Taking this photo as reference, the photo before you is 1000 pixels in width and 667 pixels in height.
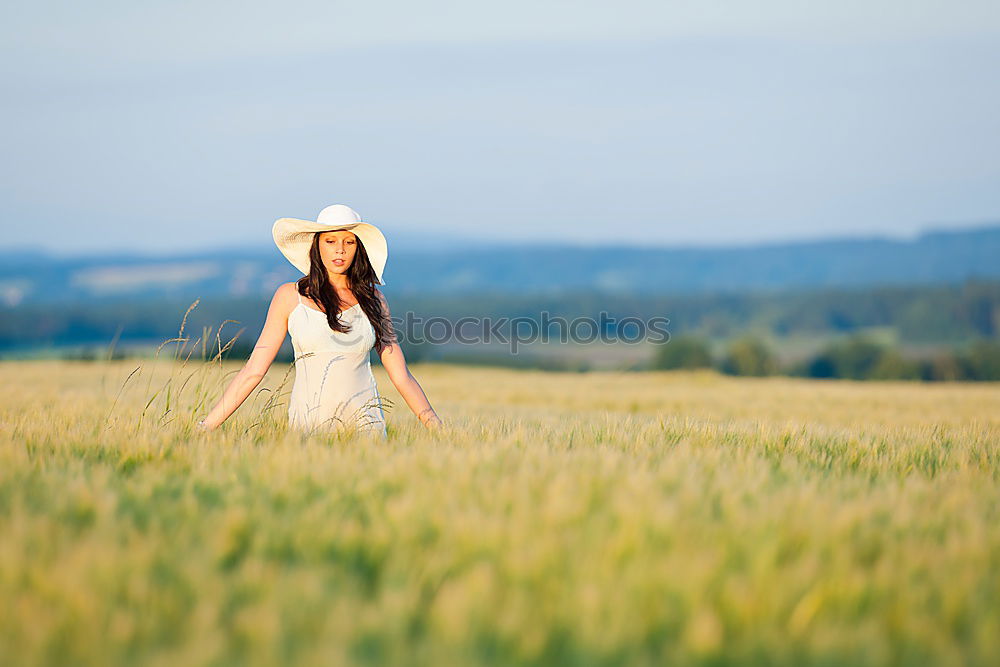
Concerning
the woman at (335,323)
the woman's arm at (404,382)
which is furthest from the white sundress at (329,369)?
the woman's arm at (404,382)

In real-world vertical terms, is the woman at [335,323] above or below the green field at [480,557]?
above

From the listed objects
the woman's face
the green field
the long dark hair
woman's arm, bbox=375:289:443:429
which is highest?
the woman's face

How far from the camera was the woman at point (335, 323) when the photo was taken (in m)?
5.38

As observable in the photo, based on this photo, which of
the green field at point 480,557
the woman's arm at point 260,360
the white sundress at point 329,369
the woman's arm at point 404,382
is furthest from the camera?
the white sundress at point 329,369

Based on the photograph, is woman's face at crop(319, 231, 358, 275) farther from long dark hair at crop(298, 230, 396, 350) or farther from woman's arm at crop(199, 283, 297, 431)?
woman's arm at crop(199, 283, 297, 431)

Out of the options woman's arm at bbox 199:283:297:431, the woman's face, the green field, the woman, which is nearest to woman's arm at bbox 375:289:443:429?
the woman

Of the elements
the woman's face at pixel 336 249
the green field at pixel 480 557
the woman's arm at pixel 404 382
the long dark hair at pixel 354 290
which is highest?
the woman's face at pixel 336 249

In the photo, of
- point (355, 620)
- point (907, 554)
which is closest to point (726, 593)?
point (907, 554)

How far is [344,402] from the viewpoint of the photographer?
5574mm

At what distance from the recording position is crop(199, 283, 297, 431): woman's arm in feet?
16.4

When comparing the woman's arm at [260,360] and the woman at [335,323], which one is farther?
the woman at [335,323]

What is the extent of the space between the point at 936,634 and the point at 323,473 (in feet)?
7.41

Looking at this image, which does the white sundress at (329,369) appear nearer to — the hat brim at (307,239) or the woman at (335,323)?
the woman at (335,323)

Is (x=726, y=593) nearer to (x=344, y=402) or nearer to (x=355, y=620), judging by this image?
(x=355, y=620)
